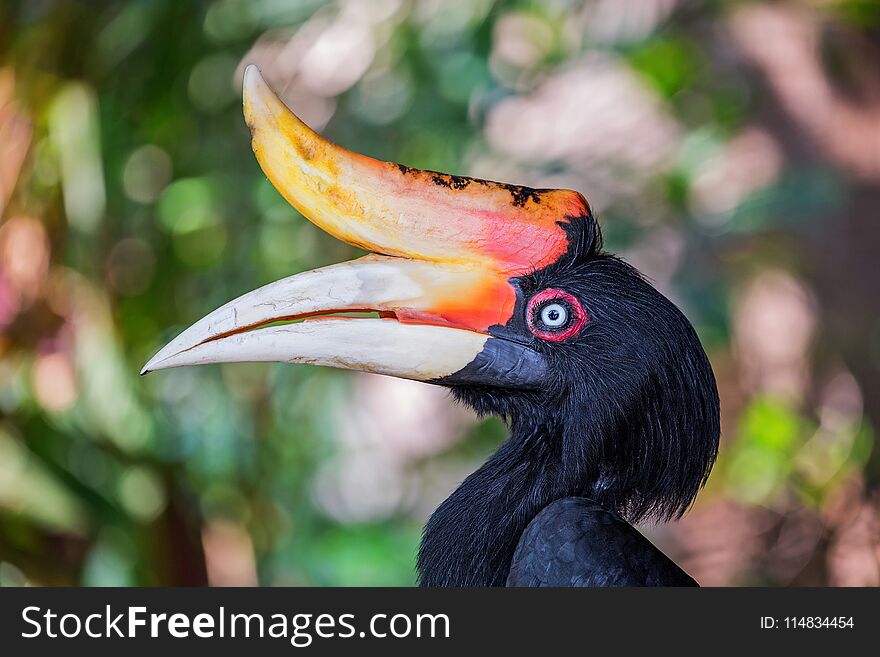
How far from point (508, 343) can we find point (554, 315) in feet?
0.22

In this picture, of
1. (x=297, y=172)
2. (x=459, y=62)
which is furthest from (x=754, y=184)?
(x=297, y=172)

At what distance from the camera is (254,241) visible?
2473 millimetres

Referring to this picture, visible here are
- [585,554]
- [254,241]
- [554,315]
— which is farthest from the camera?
[254,241]

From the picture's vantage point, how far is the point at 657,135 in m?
2.80

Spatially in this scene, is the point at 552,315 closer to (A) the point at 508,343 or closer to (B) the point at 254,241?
(A) the point at 508,343

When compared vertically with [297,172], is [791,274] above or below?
above

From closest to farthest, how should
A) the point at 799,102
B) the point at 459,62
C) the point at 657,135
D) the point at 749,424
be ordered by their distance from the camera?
the point at 459,62 → the point at 749,424 → the point at 657,135 → the point at 799,102

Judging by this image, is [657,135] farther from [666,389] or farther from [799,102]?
[666,389]

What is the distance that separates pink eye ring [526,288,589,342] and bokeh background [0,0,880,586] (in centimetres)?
133

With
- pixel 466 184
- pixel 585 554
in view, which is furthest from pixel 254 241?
pixel 585 554

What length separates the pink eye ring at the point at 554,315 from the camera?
1.17 metres

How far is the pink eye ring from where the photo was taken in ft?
3.85

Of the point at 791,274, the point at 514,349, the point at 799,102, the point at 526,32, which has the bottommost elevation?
the point at 514,349

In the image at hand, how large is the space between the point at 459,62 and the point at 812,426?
1.39 meters
